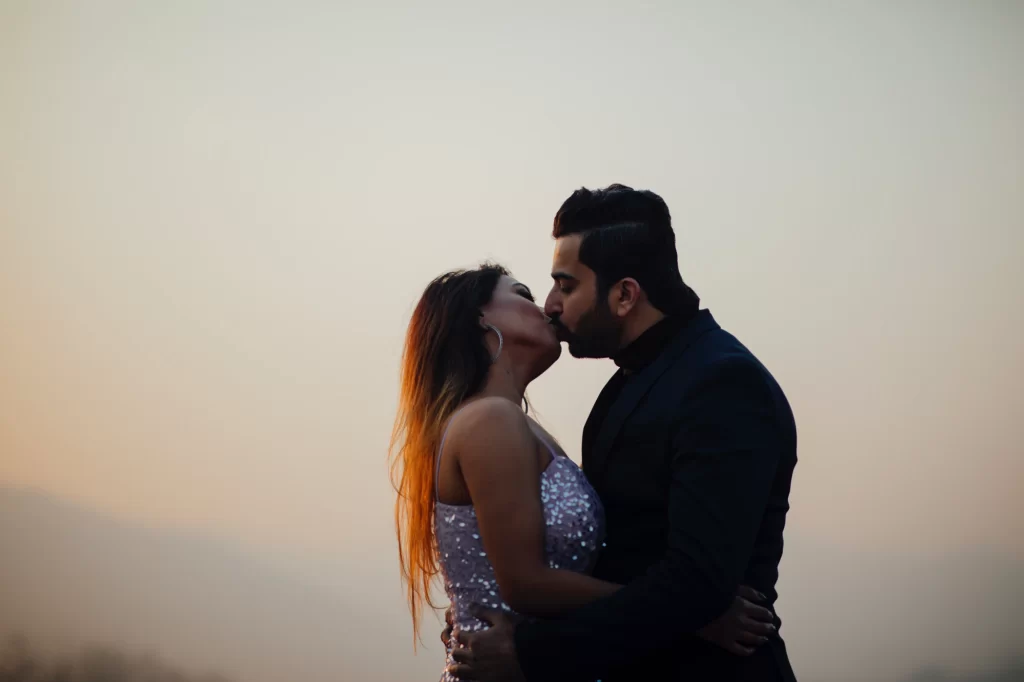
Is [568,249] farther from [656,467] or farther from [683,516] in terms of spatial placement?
[683,516]

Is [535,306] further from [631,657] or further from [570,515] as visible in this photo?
[631,657]

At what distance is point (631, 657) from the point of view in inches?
68.8

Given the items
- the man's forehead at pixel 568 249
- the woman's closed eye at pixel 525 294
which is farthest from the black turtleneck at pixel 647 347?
Answer: the woman's closed eye at pixel 525 294

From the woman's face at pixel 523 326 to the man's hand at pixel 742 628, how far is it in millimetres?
795

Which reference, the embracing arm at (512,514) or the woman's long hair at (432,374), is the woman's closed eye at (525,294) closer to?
the woman's long hair at (432,374)

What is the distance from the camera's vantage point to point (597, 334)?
84.4 inches

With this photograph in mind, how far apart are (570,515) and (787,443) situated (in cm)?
49

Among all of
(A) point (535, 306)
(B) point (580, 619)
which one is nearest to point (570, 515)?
(B) point (580, 619)

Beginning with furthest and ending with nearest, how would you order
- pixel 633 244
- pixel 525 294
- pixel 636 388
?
1. pixel 525 294
2. pixel 633 244
3. pixel 636 388

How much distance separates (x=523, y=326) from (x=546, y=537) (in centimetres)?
55

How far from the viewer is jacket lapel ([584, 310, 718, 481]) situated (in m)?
1.97

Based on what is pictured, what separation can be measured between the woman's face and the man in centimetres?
7

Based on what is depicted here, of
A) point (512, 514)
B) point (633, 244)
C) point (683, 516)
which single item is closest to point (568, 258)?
point (633, 244)

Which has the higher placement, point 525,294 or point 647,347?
point 525,294
